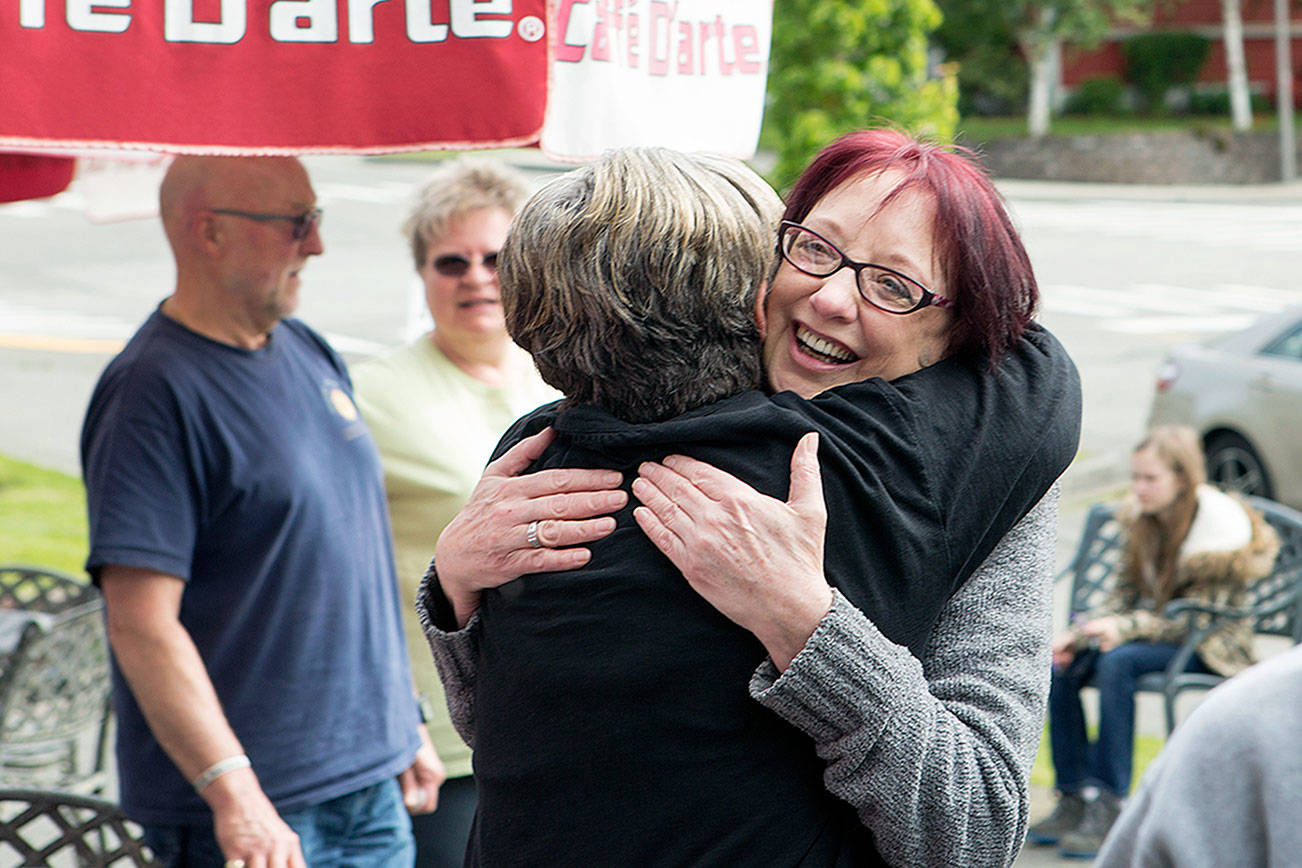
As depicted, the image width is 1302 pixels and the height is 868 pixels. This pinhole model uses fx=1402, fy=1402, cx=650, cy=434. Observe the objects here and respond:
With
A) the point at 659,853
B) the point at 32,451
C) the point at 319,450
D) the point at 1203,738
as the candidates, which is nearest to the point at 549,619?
the point at 659,853

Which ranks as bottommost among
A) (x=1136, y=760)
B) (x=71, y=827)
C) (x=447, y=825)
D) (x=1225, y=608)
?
(x=1136, y=760)

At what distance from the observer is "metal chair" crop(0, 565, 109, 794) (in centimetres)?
380

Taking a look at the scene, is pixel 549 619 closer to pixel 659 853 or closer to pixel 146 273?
pixel 659 853

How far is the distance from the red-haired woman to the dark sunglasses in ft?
9.33

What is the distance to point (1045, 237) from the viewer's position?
22.8m

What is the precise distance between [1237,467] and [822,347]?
315 inches

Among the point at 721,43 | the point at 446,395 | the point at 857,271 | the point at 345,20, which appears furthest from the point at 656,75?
the point at 446,395

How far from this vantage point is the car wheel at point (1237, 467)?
8609 mm

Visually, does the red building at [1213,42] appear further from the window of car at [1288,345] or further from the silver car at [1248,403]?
the window of car at [1288,345]

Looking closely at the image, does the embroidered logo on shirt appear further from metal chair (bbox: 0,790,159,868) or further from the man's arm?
metal chair (bbox: 0,790,159,868)

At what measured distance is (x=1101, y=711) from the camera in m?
5.07

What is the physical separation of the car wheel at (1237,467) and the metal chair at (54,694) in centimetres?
682

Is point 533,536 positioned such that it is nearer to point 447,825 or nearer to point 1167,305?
point 447,825

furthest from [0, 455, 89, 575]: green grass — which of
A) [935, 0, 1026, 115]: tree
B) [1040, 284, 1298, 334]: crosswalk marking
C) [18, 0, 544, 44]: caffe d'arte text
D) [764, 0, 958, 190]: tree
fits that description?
[935, 0, 1026, 115]: tree
